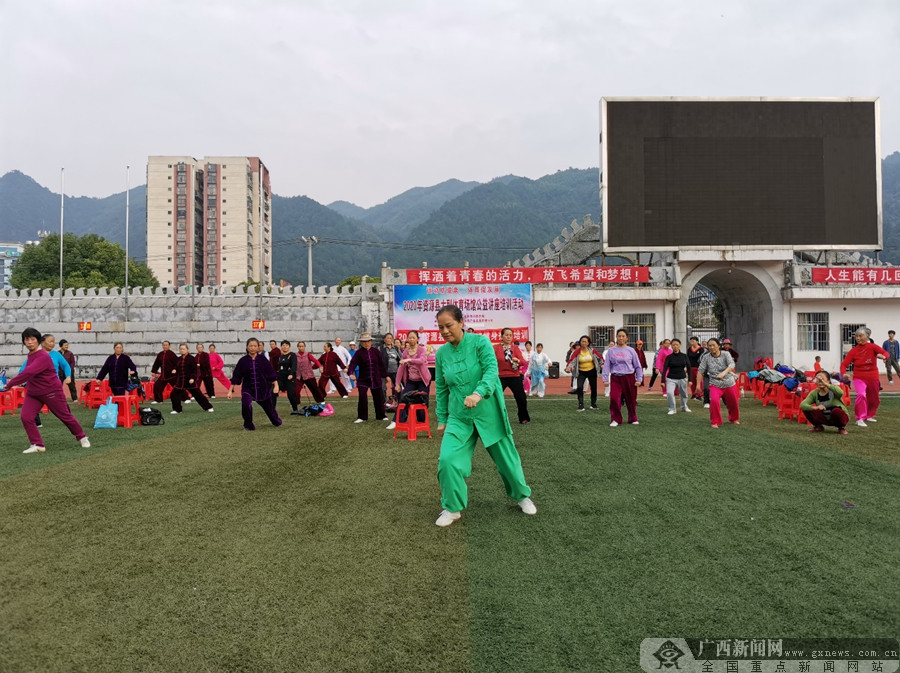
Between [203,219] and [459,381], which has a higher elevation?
[203,219]

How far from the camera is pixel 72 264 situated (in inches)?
2014

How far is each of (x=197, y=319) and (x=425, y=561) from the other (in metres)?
27.0

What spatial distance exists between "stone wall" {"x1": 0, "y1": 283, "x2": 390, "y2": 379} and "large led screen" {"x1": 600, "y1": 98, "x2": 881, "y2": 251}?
1167 cm

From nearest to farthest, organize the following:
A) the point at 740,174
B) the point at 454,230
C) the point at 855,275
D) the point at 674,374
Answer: the point at 674,374, the point at 740,174, the point at 855,275, the point at 454,230

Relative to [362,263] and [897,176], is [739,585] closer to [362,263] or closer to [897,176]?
[362,263]

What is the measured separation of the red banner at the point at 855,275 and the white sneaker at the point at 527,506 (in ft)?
82.0

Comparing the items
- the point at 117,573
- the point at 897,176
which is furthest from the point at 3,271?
the point at 897,176

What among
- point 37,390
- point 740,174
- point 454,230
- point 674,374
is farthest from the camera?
point 454,230

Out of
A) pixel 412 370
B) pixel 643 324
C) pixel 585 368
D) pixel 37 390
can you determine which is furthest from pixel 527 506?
pixel 643 324

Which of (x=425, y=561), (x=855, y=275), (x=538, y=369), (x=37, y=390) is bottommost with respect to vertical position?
(x=425, y=561)

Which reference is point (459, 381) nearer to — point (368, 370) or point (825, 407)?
point (368, 370)

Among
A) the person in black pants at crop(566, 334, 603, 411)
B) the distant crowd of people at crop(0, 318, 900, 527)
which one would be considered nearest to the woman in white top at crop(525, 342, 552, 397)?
the distant crowd of people at crop(0, 318, 900, 527)

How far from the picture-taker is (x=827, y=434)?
9656 millimetres

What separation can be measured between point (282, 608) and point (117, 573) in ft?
4.14
